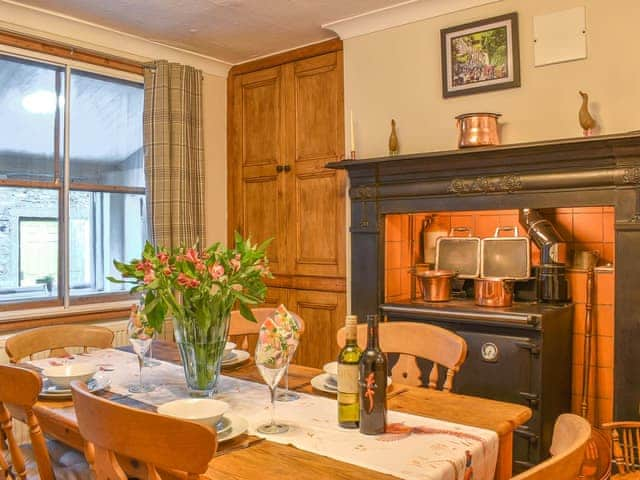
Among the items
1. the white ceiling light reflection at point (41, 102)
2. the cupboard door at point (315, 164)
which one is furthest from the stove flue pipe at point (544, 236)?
the white ceiling light reflection at point (41, 102)

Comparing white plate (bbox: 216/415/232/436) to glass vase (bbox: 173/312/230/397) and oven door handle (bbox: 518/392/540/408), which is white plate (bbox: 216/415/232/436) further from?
oven door handle (bbox: 518/392/540/408)

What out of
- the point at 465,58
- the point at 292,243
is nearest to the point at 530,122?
the point at 465,58

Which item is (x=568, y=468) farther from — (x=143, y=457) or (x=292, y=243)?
(x=292, y=243)

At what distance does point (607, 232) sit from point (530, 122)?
676 mm

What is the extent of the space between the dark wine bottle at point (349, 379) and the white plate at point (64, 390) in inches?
30.6

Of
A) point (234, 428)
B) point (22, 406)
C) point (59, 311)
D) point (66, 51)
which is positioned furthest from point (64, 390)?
point (66, 51)

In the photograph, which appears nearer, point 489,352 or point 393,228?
point 489,352

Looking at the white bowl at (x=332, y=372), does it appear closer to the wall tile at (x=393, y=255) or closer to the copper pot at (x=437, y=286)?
the copper pot at (x=437, y=286)

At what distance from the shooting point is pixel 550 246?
9.39 feet

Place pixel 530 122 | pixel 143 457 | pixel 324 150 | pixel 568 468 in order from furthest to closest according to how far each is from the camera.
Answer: pixel 324 150
pixel 530 122
pixel 143 457
pixel 568 468

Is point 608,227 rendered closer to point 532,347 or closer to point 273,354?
point 532,347

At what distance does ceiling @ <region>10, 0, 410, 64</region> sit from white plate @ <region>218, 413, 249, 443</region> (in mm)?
2365

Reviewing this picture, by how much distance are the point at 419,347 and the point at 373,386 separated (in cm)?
75

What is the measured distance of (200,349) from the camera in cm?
161
